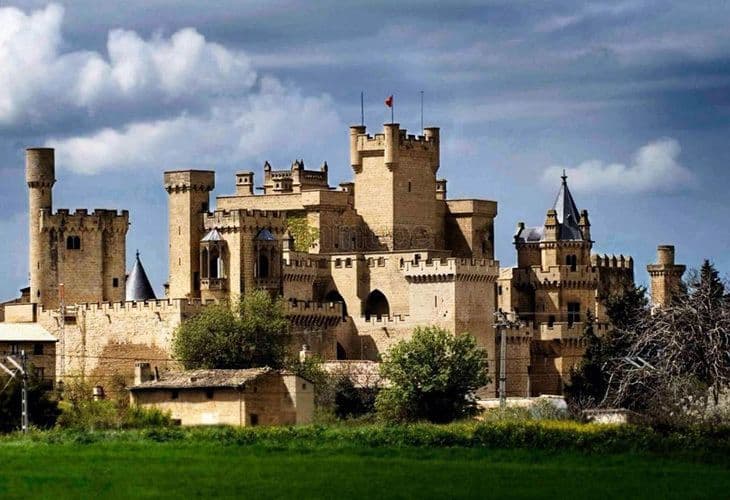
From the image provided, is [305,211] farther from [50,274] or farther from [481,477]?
[481,477]

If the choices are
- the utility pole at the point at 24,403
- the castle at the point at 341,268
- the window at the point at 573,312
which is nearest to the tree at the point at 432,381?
the castle at the point at 341,268

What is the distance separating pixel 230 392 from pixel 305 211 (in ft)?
81.8

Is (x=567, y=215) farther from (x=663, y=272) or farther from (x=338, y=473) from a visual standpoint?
(x=338, y=473)

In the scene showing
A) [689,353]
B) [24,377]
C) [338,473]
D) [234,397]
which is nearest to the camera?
[338,473]

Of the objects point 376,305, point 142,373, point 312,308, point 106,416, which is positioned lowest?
point 106,416

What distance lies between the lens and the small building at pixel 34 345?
105625 mm

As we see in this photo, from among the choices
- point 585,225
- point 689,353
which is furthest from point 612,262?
point 689,353

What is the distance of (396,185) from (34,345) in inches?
702

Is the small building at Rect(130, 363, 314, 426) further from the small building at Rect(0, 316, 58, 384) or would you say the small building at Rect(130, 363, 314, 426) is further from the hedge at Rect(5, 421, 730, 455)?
the small building at Rect(0, 316, 58, 384)

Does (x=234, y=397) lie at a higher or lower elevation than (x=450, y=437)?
higher

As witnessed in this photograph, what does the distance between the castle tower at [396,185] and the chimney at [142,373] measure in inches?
677

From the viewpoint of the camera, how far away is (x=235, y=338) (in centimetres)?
10119

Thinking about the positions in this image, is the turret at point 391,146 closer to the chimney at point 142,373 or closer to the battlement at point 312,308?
the battlement at point 312,308

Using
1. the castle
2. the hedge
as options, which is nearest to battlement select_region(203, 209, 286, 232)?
Answer: the castle
